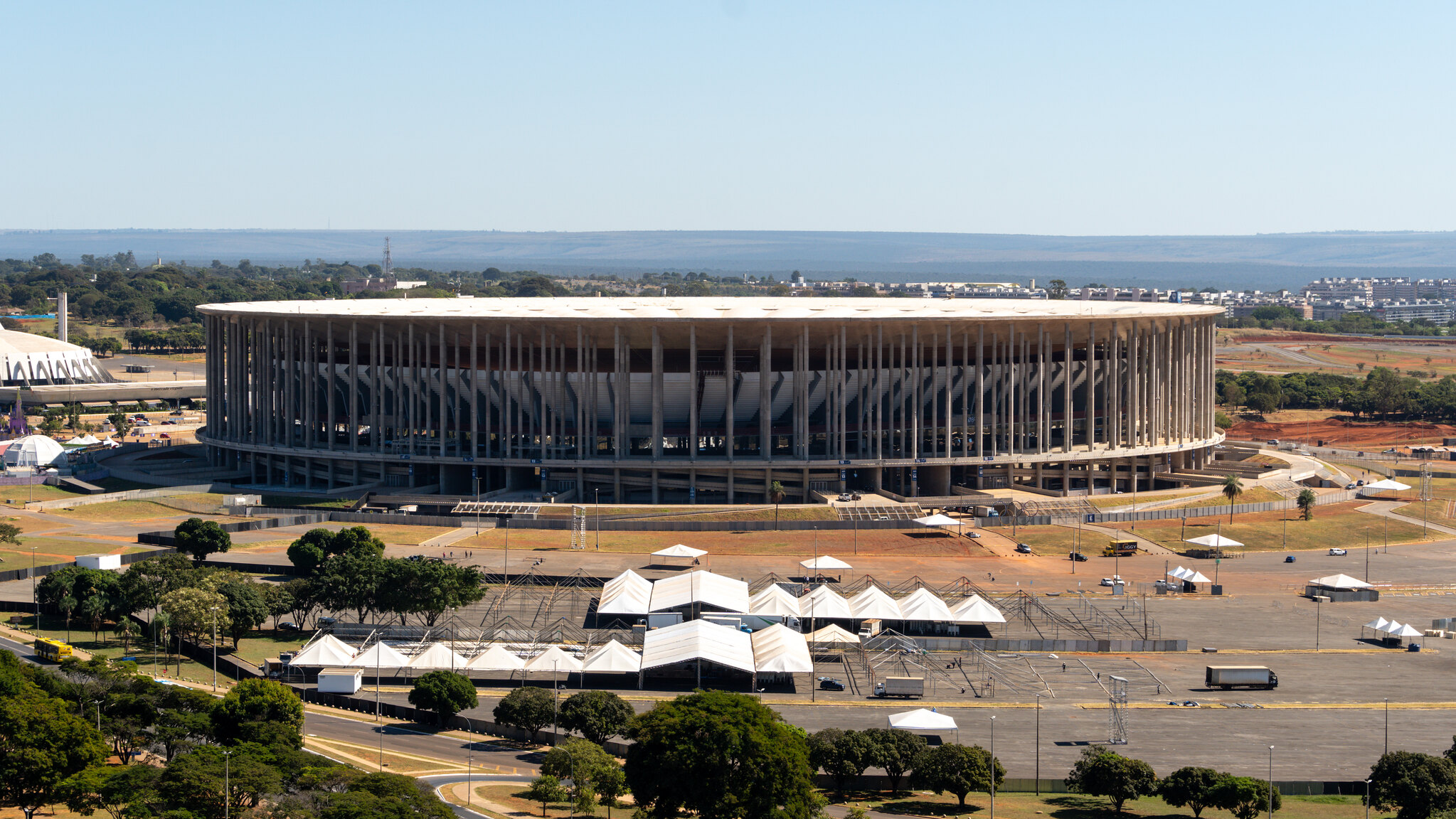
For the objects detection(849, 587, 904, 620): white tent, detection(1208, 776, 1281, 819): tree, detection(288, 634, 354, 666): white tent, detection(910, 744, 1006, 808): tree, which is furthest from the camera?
detection(849, 587, 904, 620): white tent

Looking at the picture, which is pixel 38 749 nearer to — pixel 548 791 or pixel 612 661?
pixel 548 791

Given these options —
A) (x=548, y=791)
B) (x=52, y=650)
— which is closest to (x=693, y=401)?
(x=52, y=650)

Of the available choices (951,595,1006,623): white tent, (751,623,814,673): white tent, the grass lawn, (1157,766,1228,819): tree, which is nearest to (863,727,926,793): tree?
(1157,766,1228,819): tree

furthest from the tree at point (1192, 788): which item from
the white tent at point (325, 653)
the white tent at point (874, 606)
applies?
the white tent at point (325, 653)

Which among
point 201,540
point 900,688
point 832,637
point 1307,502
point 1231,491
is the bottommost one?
point 900,688

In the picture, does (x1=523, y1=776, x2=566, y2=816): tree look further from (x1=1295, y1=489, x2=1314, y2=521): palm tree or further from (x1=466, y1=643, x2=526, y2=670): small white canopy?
(x1=1295, y1=489, x2=1314, y2=521): palm tree

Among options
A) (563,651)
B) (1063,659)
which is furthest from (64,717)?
(1063,659)
